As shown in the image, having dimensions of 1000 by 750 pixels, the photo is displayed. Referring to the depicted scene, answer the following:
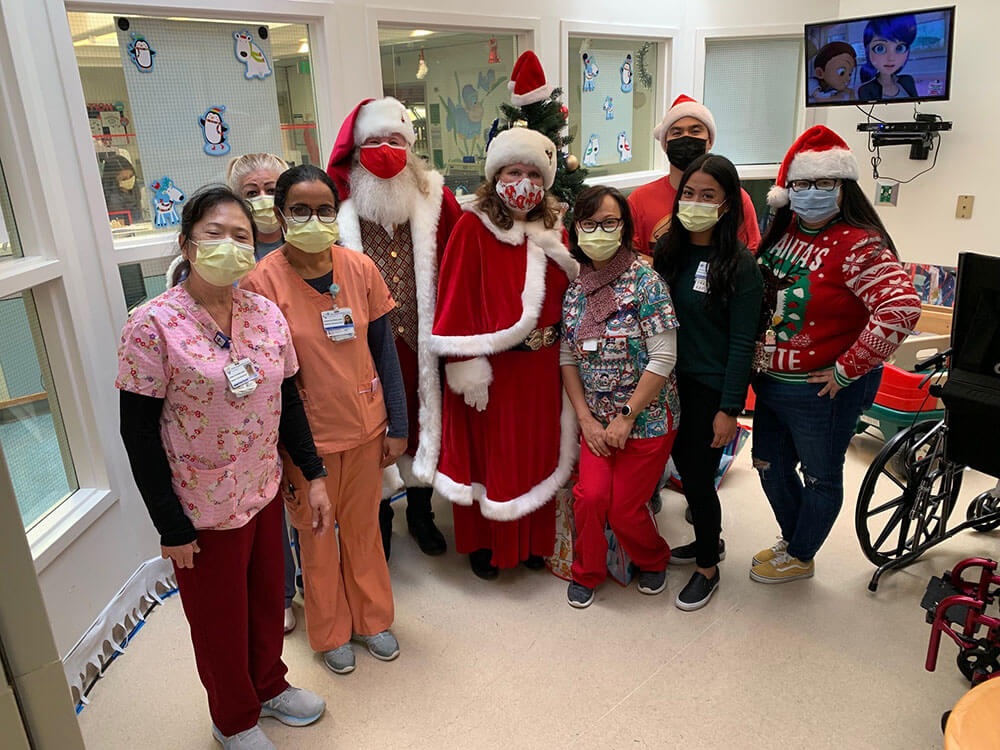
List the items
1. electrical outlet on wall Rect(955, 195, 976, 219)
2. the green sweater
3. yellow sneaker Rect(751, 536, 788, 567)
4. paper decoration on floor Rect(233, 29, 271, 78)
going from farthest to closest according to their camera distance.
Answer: electrical outlet on wall Rect(955, 195, 976, 219) < paper decoration on floor Rect(233, 29, 271, 78) < yellow sneaker Rect(751, 536, 788, 567) < the green sweater

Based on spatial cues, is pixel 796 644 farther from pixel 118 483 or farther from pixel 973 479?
pixel 118 483

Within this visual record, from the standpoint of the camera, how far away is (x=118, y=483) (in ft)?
8.54

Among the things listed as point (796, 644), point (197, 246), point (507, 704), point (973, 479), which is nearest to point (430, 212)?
point (197, 246)

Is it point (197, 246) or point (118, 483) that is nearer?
point (197, 246)

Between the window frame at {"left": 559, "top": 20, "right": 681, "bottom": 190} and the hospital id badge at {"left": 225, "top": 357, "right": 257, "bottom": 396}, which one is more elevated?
the window frame at {"left": 559, "top": 20, "right": 681, "bottom": 190}

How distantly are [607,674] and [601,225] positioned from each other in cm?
147

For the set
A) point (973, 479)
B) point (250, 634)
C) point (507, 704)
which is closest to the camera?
point (250, 634)

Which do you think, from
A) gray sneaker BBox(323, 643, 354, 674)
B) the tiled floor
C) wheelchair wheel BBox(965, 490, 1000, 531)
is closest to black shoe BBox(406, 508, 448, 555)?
the tiled floor

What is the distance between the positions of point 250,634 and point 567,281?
1.53 m

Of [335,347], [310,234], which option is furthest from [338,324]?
[310,234]

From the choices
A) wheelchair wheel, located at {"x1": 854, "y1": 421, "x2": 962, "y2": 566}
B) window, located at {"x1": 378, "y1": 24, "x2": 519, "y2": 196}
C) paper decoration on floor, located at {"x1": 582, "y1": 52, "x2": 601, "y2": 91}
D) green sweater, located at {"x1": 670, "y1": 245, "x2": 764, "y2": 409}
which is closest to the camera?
green sweater, located at {"x1": 670, "y1": 245, "x2": 764, "y2": 409}

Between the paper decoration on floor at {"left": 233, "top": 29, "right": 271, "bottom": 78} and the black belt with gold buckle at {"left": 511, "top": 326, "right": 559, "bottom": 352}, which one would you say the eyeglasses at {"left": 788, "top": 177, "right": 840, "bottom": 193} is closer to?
the black belt with gold buckle at {"left": 511, "top": 326, "right": 559, "bottom": 352}

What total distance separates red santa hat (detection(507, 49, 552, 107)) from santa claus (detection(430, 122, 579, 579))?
0.55 metres

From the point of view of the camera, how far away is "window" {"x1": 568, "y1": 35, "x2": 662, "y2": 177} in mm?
4473
